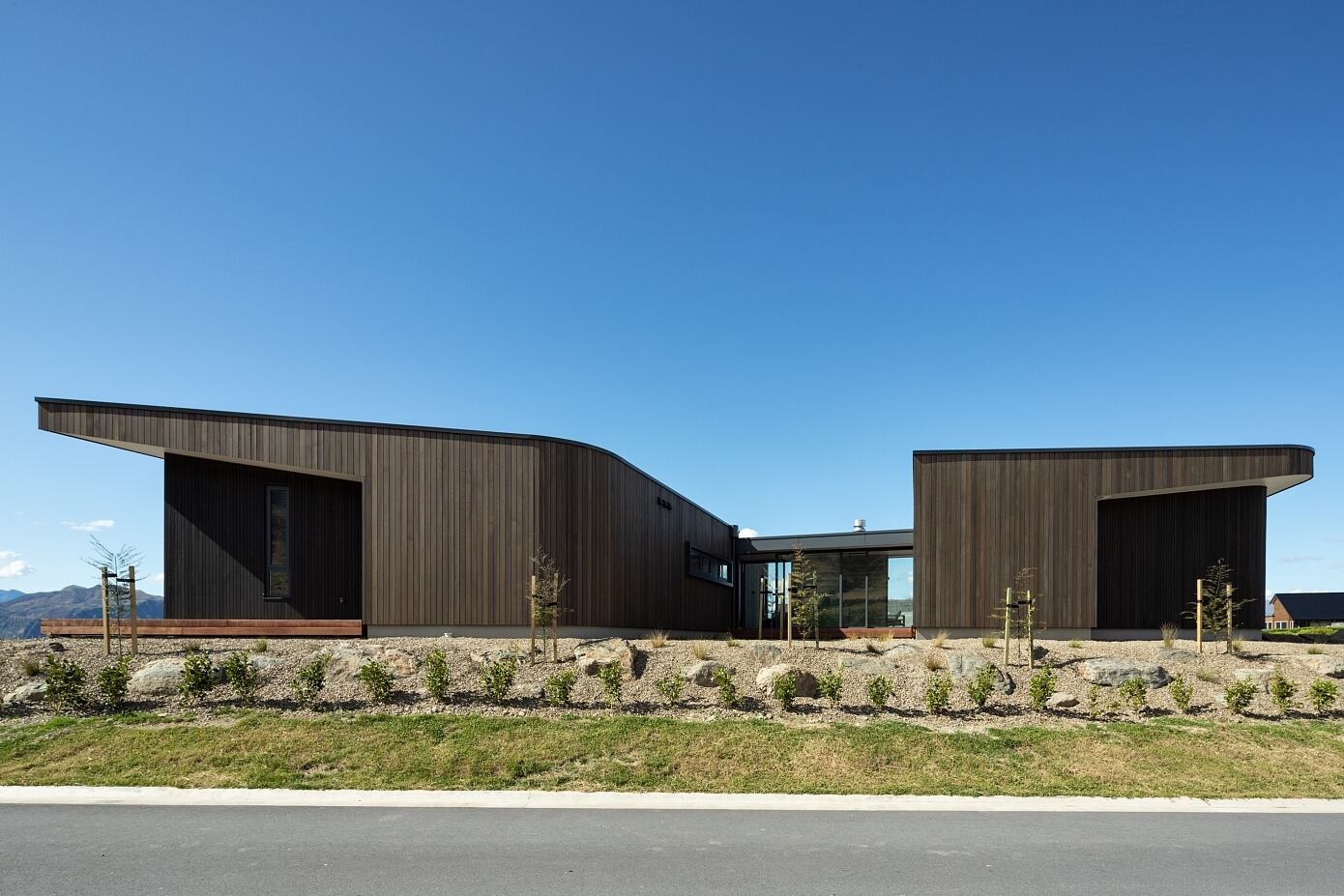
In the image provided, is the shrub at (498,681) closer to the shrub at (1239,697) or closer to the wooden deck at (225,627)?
the wooden deck at (225,627)

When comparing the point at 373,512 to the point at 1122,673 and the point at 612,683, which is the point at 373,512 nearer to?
the point at 612,683

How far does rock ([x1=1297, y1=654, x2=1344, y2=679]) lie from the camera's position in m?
15.2

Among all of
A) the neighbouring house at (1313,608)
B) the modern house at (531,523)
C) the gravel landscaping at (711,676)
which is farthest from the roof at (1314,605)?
the gravel landscaping at (711,676)

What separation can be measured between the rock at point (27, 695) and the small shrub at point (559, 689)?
23.7 ft

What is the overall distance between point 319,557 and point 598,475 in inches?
265

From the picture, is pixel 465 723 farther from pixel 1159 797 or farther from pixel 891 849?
pixel 1159 797

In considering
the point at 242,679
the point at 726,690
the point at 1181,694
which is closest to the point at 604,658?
the point at 726,690

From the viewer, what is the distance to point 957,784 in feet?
31.5

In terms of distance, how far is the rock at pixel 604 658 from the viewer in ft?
45.6

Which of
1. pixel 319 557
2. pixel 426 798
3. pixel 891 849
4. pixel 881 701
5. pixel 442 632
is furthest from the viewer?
pixel 319 557

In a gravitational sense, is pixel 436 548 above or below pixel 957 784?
above

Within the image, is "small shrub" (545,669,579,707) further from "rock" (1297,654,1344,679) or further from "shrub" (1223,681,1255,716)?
"rock" (1297,654,1344,679)

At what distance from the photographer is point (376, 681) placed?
12352 millimetres

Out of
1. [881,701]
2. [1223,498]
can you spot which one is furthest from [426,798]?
[1223,498]
